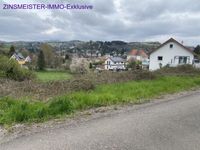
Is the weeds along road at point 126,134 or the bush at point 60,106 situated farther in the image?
the bush at point 60,106

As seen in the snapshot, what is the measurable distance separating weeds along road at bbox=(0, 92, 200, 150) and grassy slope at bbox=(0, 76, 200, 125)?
1098 mm

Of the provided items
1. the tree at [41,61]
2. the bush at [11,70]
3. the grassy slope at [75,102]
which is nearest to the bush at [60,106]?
the grassy slope at [75,102]

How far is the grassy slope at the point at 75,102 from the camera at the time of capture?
Result: 660cm

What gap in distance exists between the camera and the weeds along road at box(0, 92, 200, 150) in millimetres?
4902

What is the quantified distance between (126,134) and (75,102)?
2.68 meters

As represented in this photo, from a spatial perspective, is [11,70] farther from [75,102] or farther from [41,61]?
[41,61]

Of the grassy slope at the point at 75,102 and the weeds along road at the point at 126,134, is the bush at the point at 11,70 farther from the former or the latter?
the weeds along road at the point at 126,134

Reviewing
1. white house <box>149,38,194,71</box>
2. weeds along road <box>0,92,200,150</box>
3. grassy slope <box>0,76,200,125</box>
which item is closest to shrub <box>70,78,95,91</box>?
grassy slope <box>0,76,200,125</box>

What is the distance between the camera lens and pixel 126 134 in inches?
221

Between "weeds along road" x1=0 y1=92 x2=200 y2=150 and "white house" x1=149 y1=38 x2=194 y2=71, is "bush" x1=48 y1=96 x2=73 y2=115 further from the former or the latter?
"white house" x1=149 y1=38 x2=194 y2=71

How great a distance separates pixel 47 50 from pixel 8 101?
2995 inches

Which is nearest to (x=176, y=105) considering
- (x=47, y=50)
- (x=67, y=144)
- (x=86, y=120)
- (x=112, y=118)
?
(x=112, y=118)

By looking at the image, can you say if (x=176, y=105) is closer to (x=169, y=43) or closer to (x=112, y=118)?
(x=112, y=118)

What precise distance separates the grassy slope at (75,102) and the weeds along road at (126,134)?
1098mm
